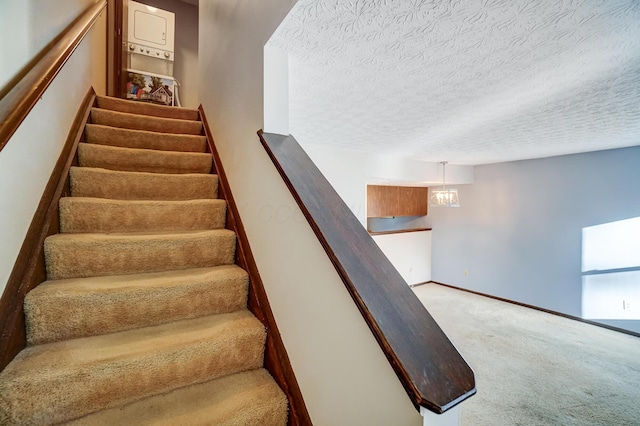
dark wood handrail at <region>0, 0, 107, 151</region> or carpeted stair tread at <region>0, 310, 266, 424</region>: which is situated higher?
dark wood handrail at <region>0, 0, 107, 151</region>

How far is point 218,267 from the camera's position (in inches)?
59.1

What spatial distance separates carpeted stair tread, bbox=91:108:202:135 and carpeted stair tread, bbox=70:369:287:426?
6.79 feet

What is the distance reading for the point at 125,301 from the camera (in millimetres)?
1158

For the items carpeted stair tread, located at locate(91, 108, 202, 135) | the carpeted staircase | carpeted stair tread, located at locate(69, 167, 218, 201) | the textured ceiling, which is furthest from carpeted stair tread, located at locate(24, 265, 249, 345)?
carpeted stair tread, located at locate(91, 108, 202, 135)

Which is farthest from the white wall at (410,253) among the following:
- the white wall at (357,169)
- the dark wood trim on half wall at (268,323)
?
the dark wood trim on half wall at (268,323)

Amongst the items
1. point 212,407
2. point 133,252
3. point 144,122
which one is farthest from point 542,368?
point 144,122

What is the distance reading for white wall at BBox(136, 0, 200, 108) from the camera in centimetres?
396

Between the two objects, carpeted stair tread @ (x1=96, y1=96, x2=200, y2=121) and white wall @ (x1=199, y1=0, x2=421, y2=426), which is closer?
white wall @ (x1=199, y1=0, x2=421, y2=426)

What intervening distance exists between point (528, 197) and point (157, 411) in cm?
515

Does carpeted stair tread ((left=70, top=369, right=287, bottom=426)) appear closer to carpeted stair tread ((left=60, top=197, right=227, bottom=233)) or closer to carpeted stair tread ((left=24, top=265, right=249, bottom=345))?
carpeted stair tread ((left=24, top=265, right=249, bottom=345))

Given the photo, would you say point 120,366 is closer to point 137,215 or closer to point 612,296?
point 137,215

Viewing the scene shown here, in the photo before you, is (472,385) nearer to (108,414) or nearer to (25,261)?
(108,414)

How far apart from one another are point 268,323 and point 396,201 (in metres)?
4.38

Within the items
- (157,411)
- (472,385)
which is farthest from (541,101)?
(157,411)
